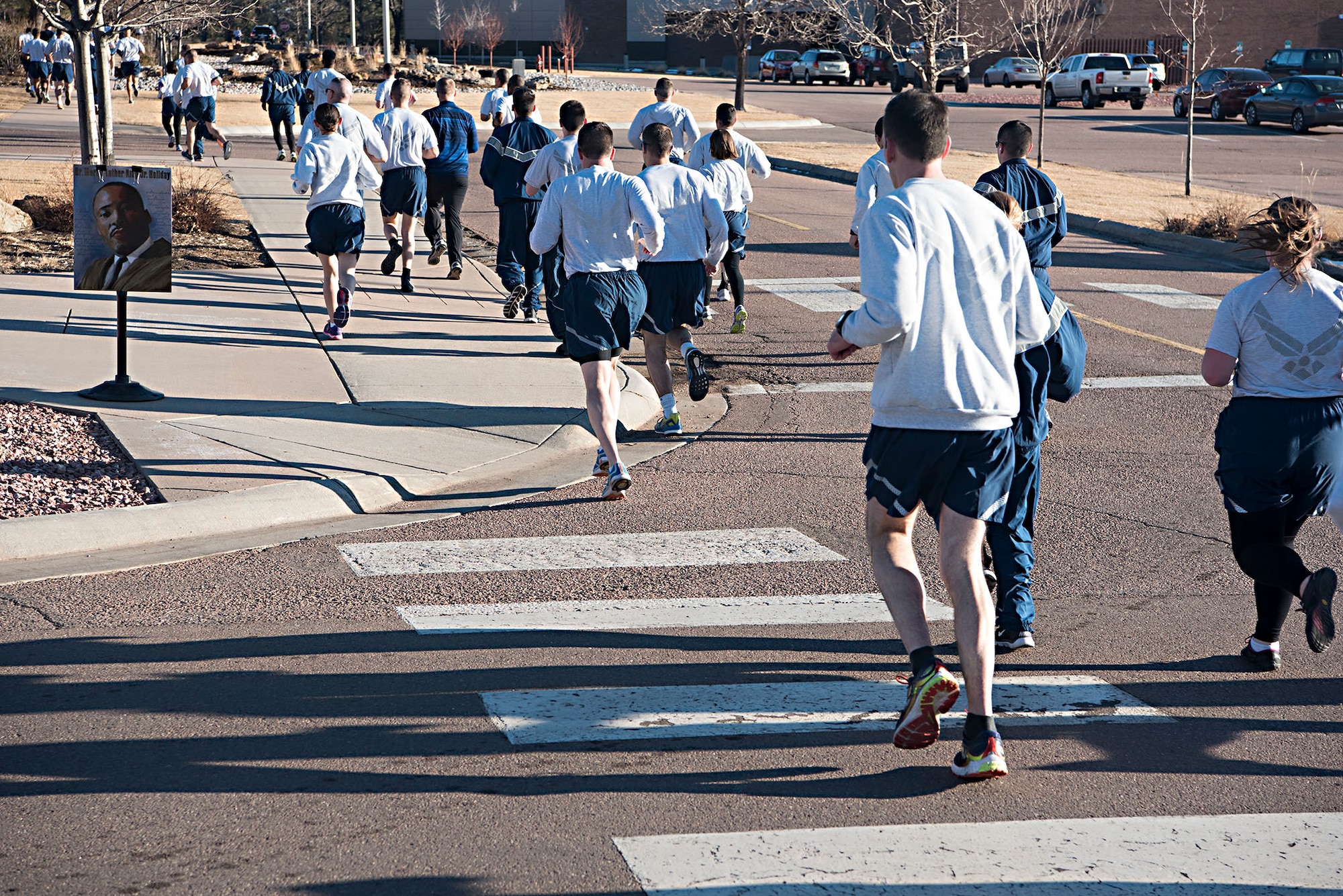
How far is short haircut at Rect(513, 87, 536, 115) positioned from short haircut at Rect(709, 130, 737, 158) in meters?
1.59

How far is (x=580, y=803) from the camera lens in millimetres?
4094

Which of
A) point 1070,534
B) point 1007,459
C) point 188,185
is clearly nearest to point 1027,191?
point 1070,534

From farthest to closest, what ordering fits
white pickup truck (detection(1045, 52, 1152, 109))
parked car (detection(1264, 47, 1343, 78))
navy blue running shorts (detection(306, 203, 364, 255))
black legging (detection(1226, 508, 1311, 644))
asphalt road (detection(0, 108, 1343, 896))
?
white pickup truck (detection(1045, 52, 1152, 109)) < parked car (detection(1264, 47, 1343, 78)) < navy blue running shorts (detection(306, 203, 364, 255)) < black legging (detection(1226, 508, 1311, 644)) < asphalt road (detection(0, 108, 1343, 896))

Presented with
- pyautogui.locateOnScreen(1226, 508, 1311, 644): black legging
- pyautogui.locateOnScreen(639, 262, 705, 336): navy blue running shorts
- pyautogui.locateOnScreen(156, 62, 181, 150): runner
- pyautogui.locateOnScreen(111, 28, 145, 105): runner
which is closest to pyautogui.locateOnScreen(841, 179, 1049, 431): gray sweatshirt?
pyautogui.locateOnScreen(1226, 508, 1311, 644): black legging

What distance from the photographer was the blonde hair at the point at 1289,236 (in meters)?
4.98

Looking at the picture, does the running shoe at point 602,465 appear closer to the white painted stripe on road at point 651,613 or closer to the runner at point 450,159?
the white painted stripe on road at point 651,613

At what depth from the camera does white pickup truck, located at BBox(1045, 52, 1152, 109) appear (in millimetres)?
47875

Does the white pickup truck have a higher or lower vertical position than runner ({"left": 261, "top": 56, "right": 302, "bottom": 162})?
higher

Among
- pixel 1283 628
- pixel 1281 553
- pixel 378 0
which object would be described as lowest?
pixel 1283 628

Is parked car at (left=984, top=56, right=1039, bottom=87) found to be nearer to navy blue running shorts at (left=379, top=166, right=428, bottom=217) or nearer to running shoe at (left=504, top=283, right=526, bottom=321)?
navy blue running shorts at (left=379, top=166, right=428, bottom=217)

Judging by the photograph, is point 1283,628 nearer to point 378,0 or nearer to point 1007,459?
point 1007,459

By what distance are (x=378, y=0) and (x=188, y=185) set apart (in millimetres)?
77473

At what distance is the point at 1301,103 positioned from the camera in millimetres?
37875

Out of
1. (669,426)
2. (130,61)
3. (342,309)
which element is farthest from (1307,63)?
(669,426)
